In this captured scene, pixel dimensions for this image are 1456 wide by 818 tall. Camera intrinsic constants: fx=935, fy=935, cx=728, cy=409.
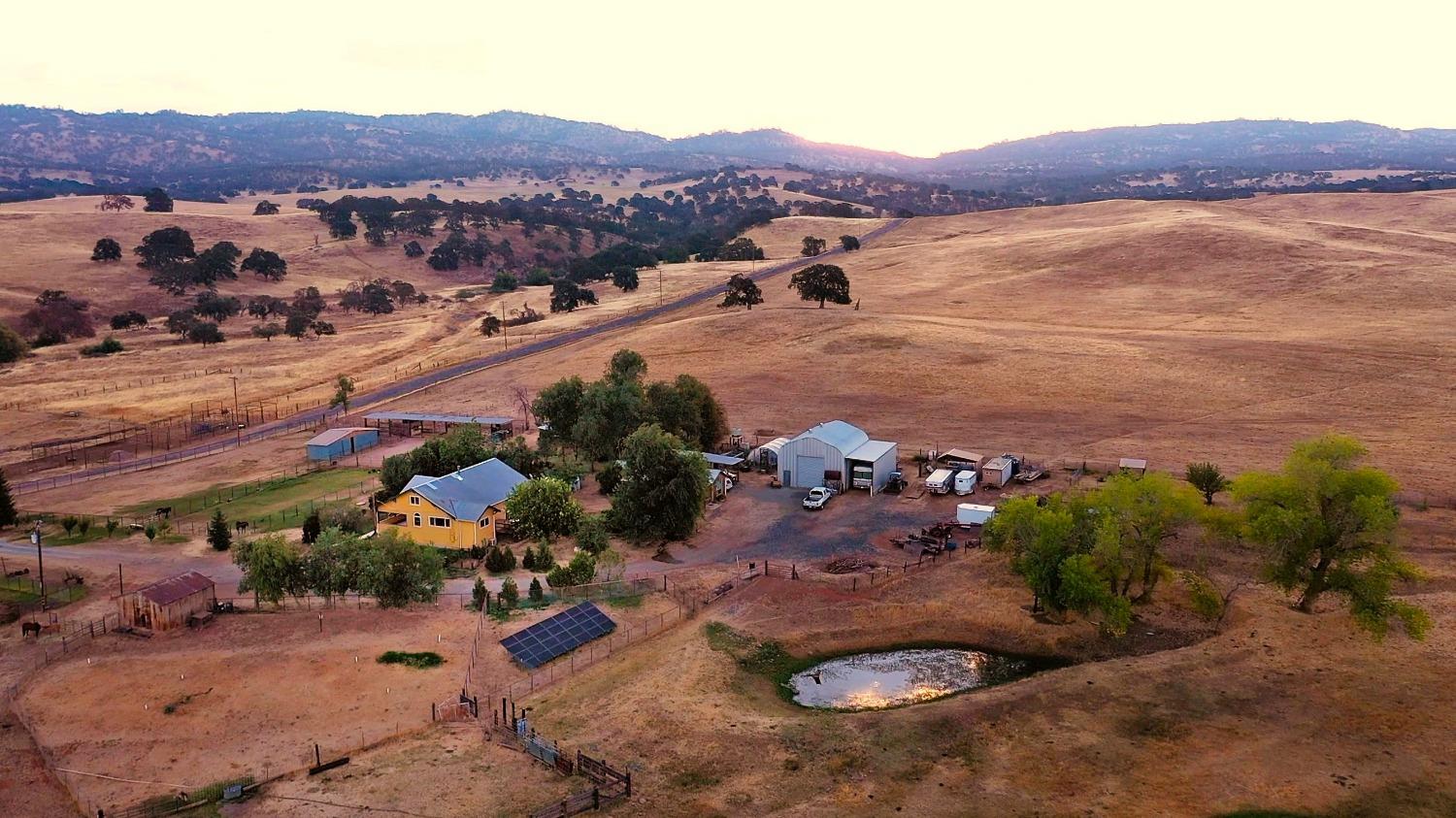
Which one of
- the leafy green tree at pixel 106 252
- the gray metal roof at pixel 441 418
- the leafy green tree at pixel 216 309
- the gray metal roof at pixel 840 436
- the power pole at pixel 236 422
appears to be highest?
the leafy green tree at pixel 106 252

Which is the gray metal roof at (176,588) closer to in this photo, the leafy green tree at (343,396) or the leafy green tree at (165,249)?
the leafy green tree at (343,396)

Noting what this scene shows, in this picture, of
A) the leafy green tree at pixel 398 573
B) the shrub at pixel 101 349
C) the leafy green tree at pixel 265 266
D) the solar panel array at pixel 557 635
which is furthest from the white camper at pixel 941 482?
the leafy green tree at pixel 265 266

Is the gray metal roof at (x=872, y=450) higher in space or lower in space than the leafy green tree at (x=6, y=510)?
higher

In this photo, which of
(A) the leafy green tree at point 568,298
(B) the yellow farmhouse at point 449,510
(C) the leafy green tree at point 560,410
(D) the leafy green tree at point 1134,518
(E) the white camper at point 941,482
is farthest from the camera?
(A) the leafy green tree at point 568,298

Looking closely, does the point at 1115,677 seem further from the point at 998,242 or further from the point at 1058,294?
the point at 998,242

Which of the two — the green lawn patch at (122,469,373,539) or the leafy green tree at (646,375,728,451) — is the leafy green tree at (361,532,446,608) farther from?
the leafy green tree at (646,375,728,451)

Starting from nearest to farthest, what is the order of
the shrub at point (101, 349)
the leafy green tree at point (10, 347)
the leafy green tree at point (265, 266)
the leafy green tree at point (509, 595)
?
the leafy green tree at point (509, 595) → the leafy green tree at point (10, 347) → the shrub at point (101, 349) → the leafy green tree at point (265, 266)
